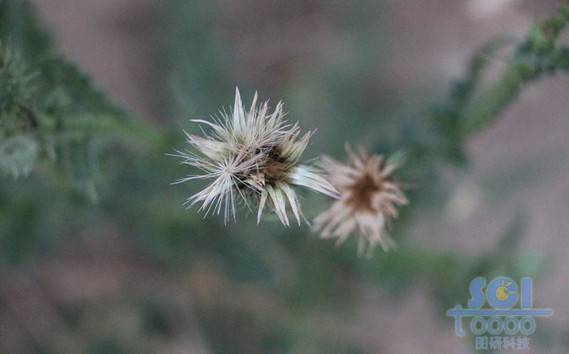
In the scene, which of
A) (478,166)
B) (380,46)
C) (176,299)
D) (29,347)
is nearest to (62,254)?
(29,347)

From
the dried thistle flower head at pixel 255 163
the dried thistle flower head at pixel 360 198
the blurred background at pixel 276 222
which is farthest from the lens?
the blurred background at pixel 276 222

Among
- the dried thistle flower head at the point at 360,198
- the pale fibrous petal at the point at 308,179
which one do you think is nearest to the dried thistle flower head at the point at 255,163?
the pale fibrous petal at the point at 308,179

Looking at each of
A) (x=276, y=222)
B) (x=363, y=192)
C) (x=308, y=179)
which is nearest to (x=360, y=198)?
(x=363, y=192)

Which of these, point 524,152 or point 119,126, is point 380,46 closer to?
point 524,152

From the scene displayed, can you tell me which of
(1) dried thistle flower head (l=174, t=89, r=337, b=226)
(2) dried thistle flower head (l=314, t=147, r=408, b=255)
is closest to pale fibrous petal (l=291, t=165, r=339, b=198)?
(1) dried thistle flower head (l=174, t=89, r=337, b=226)

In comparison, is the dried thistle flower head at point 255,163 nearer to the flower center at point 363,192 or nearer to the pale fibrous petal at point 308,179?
the pale fibrous petal at point 308,179

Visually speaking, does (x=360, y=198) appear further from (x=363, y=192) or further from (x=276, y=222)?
(x=276, y=222)

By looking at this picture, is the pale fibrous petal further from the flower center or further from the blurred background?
the blurred background
